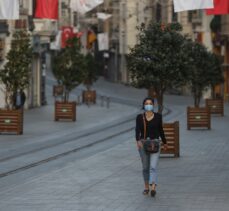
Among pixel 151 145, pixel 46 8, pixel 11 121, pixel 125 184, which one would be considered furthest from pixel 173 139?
pixel 11 121

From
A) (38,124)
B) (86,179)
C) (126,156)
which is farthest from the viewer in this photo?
(38,124)

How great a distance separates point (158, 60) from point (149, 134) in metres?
9.34

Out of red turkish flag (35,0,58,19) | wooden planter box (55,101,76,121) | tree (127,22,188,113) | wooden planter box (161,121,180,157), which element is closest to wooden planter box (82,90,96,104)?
wooden planter box (55,101,76,121)

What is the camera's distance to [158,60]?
23922mm

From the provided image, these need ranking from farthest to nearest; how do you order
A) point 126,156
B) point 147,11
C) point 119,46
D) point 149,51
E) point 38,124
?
point 119,46, point 147,11, point 38,124, point 149,51, point 126,156

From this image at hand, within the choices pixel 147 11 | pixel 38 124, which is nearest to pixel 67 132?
pixel 38 124

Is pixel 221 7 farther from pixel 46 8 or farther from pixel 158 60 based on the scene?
pixel 46 8

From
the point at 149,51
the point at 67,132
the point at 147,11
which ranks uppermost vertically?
the point at 147,11

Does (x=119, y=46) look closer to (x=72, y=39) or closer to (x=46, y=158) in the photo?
(x=72, y=39)

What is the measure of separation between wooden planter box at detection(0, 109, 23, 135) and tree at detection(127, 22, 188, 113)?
7.65 meters

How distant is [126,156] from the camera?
2259cm

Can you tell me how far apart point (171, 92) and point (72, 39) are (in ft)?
93.0

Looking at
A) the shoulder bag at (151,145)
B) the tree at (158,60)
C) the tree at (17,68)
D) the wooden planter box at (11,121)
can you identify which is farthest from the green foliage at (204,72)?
the shoulder bag at (151,145)

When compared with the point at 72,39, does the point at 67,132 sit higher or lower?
lower
